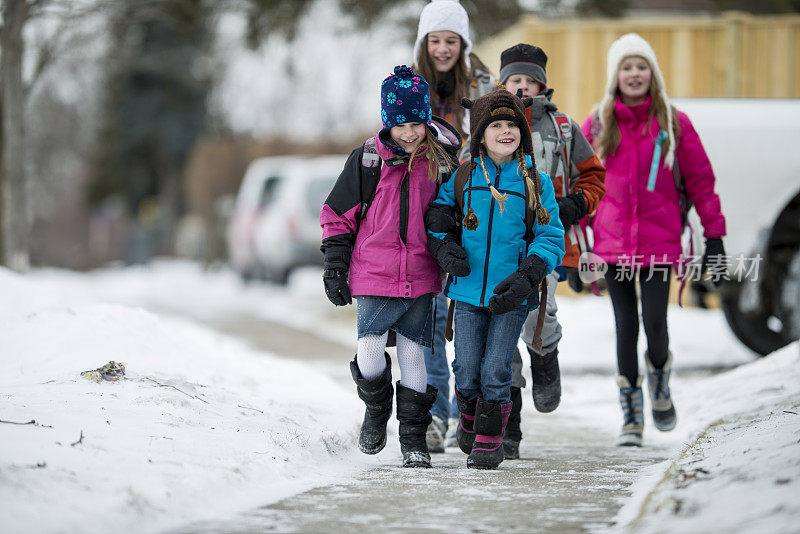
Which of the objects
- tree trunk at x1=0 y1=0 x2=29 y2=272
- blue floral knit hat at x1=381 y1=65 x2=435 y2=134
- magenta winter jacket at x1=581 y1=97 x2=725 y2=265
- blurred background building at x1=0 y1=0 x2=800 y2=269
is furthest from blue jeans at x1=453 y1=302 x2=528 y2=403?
tree trunk at x1=0 y1=0 x2=29 y2=272

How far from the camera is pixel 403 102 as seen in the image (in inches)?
195

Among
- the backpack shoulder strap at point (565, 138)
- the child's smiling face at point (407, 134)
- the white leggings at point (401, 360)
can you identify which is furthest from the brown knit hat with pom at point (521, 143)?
the white leggings at point (401, 360)

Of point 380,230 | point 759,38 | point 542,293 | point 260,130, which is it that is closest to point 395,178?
point 380,230

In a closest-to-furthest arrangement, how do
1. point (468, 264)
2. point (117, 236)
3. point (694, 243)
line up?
point (468, 264) → point (694, 243) → point (117, 236)

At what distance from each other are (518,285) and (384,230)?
1.98 feet

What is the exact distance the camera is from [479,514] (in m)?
3.84

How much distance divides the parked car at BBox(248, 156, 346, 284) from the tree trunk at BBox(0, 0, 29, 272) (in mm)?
5380

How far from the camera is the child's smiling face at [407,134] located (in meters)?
4.96

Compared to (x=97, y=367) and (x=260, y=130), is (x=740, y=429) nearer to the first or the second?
(x=97, y=367)

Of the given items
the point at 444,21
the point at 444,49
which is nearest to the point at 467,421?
the point at 444,49

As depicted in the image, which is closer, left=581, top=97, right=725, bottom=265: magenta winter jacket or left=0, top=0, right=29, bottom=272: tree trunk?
left=581, top=97, right=725, bottom=265: magenta winter jacket

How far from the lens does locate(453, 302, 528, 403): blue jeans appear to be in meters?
4.94

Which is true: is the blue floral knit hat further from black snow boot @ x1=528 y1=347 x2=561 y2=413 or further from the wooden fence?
the wooden fence

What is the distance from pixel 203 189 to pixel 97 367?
25084 millimetres
